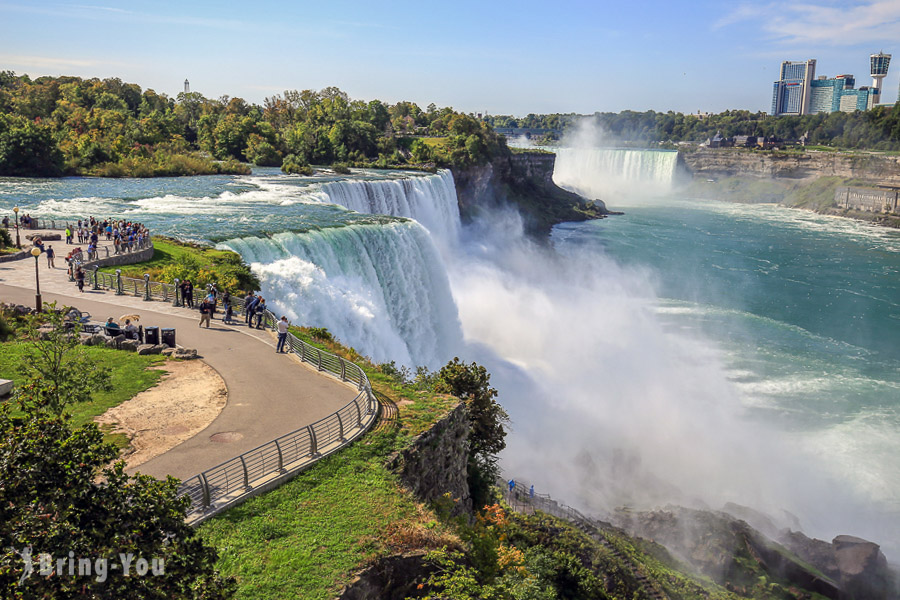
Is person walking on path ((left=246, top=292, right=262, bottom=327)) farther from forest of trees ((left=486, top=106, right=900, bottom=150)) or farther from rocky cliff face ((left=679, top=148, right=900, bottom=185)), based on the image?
forest of trees ((left=486, top=106, right=900, bottom=150))

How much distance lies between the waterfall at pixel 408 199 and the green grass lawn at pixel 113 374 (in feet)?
90.5

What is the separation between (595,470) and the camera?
24.2 metres

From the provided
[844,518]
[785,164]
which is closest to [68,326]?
[844,518]

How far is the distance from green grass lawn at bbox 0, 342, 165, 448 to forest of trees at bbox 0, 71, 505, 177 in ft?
145

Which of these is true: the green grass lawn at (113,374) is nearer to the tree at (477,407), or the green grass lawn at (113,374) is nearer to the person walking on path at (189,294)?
the person walking on path at (189,294)

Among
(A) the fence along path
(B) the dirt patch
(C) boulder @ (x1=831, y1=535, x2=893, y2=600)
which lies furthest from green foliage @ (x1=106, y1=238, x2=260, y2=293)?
(C) boulder @ (x1=831, y1=535, x2=893, y2=600)

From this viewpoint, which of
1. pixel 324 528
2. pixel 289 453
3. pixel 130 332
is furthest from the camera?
pixel 130 332

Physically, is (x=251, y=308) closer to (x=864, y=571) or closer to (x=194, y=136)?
(x=864, y=571)

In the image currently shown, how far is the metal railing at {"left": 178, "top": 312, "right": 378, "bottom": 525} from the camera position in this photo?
10000 millimetres

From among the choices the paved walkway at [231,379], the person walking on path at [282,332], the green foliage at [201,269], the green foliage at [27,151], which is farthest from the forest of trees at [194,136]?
the person walking on path at [282,332]

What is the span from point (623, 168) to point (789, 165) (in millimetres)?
25117

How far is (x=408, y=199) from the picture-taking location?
47.8 metres

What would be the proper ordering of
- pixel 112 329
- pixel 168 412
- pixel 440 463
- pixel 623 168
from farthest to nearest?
pixel 623 168 < pixel 112 329 < pixel 440 463 < pixel 168 412

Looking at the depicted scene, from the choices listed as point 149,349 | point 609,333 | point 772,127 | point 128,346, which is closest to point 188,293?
point 128,346
